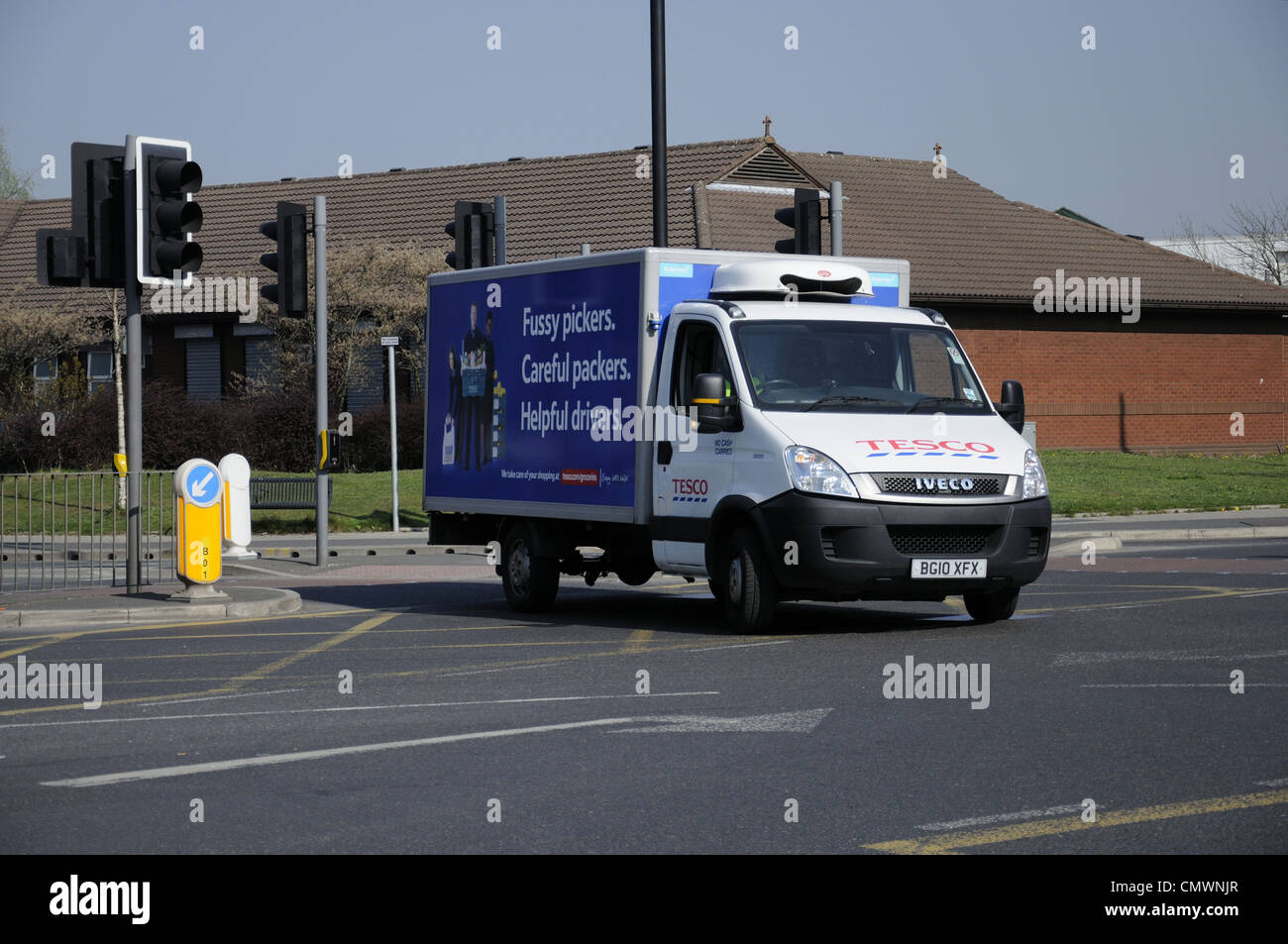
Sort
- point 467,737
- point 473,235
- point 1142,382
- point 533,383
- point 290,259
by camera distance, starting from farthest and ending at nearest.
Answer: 1. point 1142,382
2. point 473,235
3. point 290,259
4. point 533,383
5. point 467,737

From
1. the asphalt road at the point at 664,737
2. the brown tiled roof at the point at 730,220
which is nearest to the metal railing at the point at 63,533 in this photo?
the asphalt road at the point at 664,737

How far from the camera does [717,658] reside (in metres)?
11.5

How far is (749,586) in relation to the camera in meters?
12.6

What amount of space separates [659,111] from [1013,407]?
820cm

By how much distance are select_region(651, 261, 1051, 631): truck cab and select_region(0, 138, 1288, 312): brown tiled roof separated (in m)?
26.5

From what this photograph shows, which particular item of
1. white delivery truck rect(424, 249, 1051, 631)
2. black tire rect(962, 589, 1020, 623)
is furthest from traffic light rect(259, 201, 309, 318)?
black tire rect(962, 589, 1020, 623)

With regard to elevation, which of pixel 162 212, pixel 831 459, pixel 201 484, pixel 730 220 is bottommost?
pixel 201 484

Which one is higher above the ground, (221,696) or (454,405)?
(454,405)

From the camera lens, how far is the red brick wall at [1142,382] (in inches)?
1690

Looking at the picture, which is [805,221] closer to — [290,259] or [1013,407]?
[290,259]

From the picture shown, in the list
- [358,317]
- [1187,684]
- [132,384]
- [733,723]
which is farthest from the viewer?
[358,317]

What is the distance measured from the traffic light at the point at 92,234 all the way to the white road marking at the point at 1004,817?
11.2 metres

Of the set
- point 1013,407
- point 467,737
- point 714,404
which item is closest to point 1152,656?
point 1013,407
